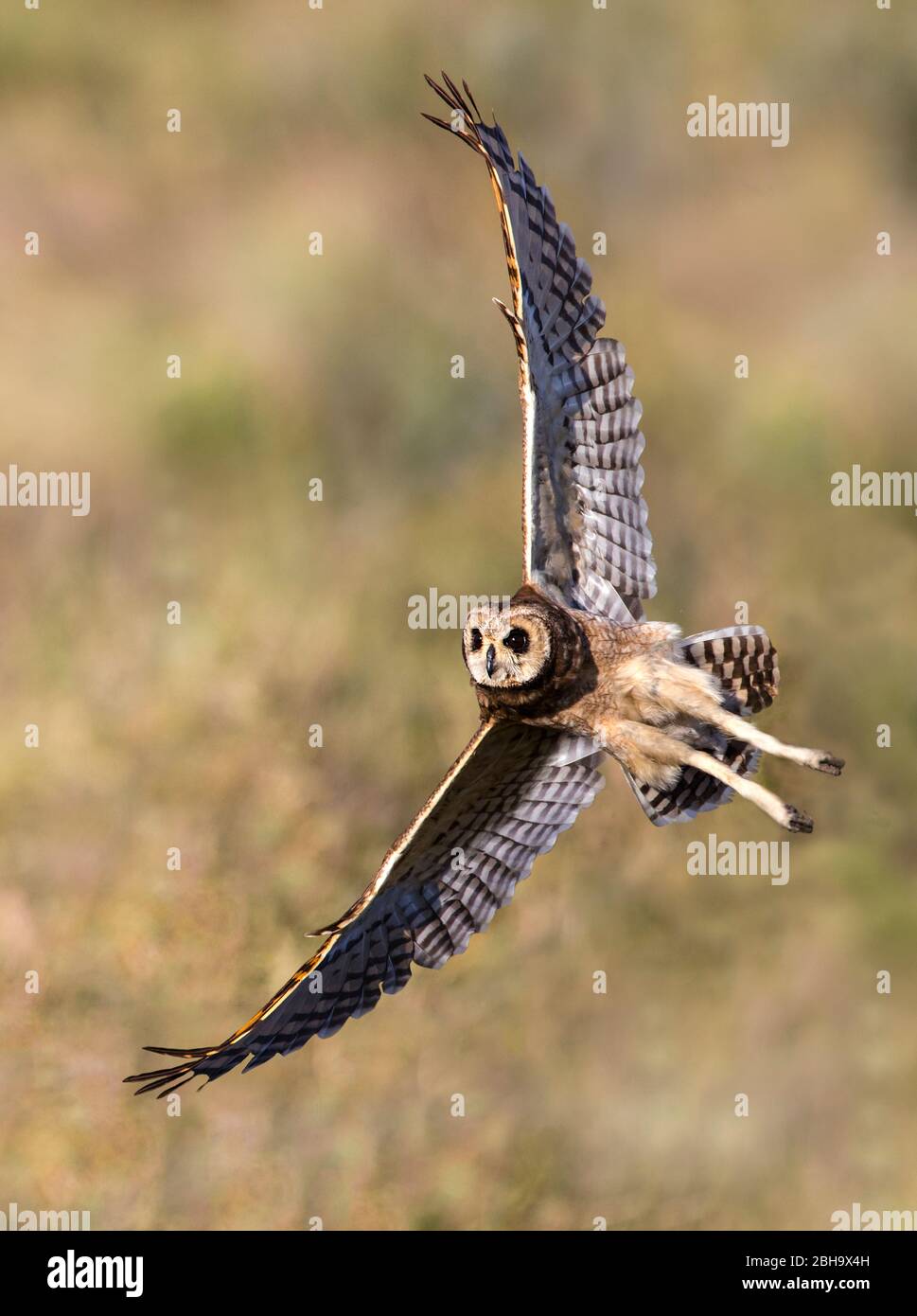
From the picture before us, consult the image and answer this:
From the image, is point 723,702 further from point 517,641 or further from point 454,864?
point 454,864

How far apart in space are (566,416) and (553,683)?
113 centimetres

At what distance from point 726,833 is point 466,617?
7.74 meters

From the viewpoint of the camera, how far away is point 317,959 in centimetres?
604

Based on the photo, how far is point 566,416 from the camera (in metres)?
6.62

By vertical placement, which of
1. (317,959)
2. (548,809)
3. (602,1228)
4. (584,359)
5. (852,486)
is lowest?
(602,1228)

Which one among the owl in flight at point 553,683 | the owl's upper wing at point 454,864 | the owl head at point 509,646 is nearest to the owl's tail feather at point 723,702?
the owl in flight at point 553,683

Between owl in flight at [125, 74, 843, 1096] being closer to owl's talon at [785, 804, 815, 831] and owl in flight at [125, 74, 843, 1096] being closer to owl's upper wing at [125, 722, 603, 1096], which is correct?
owl's upper wing at [125, 722, 603, 1096]

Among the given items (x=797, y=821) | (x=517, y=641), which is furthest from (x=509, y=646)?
(x=797, y=821)

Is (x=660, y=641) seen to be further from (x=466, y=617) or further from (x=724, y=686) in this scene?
(x=466, y=617)

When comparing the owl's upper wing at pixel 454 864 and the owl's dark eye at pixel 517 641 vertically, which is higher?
the owl's dark eye at pixel 517 641

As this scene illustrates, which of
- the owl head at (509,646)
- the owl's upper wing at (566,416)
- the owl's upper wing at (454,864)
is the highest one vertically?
the owl's upper wing at (566,416)

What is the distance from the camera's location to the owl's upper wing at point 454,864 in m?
6.22

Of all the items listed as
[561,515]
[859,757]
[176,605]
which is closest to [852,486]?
[859,757]

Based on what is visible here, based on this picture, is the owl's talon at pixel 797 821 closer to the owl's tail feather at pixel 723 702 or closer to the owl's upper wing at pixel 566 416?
the owl's tail feather at pixel 723 702
